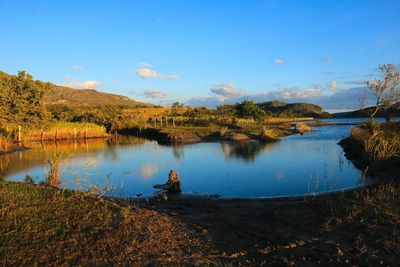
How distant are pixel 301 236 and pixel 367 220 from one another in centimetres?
196

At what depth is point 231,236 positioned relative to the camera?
10.1 meters

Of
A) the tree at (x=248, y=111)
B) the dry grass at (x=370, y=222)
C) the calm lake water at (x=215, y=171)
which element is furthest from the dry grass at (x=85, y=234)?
the tree at (x=248, y=111)

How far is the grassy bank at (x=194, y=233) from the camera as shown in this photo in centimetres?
803

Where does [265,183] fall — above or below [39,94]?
below

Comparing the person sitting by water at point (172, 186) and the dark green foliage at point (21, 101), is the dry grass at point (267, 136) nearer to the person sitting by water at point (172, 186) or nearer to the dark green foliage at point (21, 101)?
the dark green foliage at point (21, 101)

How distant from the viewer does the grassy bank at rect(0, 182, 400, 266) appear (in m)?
8.03

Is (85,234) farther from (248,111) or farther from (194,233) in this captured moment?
(248,111)

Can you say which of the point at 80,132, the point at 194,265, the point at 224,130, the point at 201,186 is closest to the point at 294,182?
the point at 201,186

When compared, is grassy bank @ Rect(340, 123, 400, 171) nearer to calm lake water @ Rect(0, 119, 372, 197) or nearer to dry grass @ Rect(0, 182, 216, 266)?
calm lake water @ Rect(0, 119, 372, 197)

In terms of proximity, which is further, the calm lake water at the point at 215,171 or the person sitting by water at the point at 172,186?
the calm lake water at the point at 215,171

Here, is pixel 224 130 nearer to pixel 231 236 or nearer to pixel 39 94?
pixel 39 94

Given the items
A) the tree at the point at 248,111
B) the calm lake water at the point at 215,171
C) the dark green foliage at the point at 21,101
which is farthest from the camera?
the tree at the point at 248,111

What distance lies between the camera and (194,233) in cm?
1025

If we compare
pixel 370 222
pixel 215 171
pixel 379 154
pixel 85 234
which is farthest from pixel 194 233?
pixel 379 154
